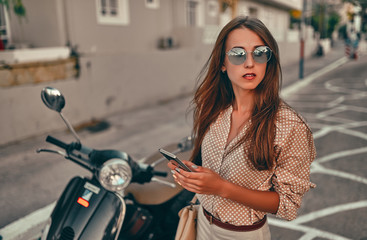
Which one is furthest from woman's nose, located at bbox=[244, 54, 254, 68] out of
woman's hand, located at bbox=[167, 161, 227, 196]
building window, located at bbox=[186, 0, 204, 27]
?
building window, located at bbox=[186, 0, 204, 27]

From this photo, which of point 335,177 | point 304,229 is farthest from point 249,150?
point 335,177

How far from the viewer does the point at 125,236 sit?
2.09m

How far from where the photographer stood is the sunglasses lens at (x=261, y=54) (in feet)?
4.82

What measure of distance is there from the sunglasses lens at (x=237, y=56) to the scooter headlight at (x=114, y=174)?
2.77 feet

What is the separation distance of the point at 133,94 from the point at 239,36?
24.8 ft

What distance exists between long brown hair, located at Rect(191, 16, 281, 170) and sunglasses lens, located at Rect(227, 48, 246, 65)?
0.34 feet

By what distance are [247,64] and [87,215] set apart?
122 centimetres

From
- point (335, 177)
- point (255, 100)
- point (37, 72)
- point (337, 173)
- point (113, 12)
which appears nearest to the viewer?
point (255, 100)

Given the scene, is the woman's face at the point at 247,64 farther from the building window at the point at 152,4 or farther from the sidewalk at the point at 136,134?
the building window at the point at 152,4

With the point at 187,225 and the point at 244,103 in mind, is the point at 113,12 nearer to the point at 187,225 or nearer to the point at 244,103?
the point at 244,103

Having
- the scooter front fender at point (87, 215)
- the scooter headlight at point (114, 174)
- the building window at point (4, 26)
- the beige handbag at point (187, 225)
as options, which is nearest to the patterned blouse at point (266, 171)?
the beige handbag at point (187, 225)

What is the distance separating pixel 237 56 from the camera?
1487mm

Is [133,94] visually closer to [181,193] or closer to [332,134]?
[332,134]

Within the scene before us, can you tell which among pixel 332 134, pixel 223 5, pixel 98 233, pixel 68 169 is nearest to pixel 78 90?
pixel 68 169
